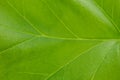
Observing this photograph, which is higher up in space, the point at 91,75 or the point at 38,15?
the point at 38,15

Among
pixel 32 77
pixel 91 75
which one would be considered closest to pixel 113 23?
pixel 91 75

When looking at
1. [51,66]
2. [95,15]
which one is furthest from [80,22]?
[51,66]

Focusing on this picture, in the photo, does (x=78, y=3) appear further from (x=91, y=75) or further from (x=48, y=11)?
(x=91, y=75)

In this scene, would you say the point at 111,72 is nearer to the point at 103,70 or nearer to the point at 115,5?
the point at 103,70

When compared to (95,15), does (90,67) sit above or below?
below

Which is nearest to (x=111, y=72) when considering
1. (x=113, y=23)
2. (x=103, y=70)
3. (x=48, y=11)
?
(x=103, y=70)
